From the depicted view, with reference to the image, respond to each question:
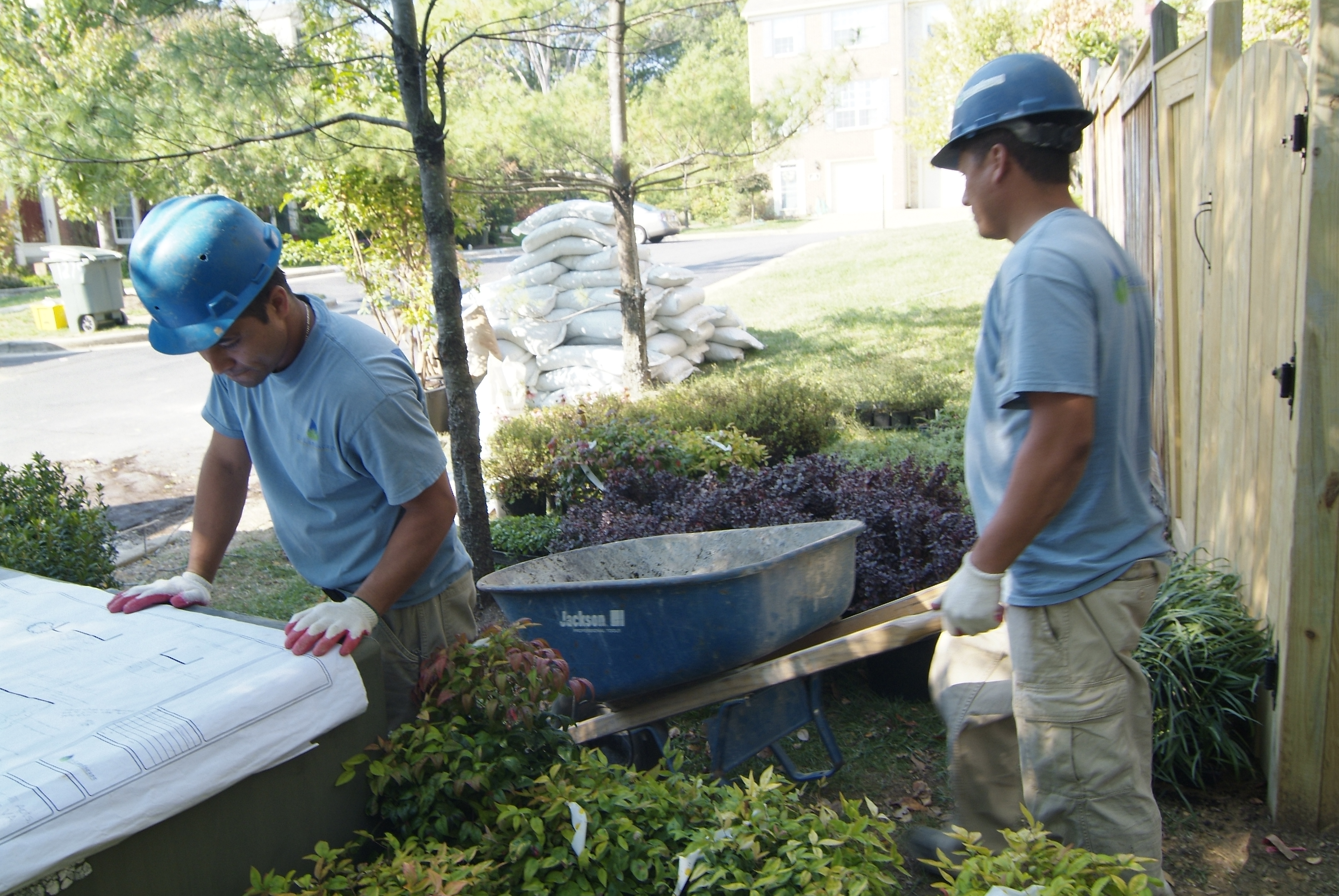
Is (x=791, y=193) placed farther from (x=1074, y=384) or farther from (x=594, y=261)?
(x=1074, y=384)

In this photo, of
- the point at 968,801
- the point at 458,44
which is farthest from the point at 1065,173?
the point at 458,44

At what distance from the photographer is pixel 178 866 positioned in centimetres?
156

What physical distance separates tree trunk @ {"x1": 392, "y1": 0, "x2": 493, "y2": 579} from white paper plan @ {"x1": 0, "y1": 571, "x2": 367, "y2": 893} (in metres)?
1.85

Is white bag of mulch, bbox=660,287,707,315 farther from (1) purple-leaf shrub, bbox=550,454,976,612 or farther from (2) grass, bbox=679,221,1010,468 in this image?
(1) purple-leaf shrub, bbox=550,454,976,612

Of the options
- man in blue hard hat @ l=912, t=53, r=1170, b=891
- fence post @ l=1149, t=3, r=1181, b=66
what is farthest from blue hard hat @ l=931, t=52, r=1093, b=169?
fence post @ l=1149, t=3, r=1181, b=66

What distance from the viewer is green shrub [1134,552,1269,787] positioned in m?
2.97

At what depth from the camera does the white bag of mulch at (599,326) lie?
31.8 ft

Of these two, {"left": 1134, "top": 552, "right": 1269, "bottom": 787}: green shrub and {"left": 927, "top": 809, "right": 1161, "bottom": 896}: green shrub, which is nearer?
{"left": 927, "top": 809, "right": 1161, "bottom": 896}: green shrub

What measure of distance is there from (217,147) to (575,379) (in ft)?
16.8

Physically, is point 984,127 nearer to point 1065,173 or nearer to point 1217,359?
point 1065,173

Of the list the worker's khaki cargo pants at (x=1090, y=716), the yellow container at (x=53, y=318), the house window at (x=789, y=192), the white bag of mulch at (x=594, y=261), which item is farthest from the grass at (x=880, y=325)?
the house window at (x=789, y=192)

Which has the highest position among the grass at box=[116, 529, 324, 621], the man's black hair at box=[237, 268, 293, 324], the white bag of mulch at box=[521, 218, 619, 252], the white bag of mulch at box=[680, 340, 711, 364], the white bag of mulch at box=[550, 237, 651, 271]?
the white bag of mulch at box=[521, 218, 619, 252]

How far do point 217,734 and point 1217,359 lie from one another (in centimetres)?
338

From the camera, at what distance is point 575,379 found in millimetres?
9477
